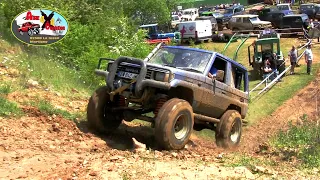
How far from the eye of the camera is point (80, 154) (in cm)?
674

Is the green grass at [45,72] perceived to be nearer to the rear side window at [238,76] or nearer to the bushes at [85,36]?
the bushes at [85,36]

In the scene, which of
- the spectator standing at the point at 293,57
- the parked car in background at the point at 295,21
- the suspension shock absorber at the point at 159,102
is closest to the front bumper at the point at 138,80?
the suspension shock absorber at the point at 159,102

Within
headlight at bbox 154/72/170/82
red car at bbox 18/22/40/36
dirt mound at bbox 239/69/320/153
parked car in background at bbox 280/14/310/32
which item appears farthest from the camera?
parked car in background at bbox 280/14/310/32

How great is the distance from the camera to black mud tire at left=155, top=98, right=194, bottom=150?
708 cm

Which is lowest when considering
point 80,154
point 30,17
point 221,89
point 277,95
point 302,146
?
point 277,95

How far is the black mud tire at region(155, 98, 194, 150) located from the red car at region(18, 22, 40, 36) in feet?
20.2

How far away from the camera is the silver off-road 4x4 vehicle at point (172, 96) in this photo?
727 cm

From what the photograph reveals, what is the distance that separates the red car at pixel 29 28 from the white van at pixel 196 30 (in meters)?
25.3

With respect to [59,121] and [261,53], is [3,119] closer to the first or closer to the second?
[59,121]

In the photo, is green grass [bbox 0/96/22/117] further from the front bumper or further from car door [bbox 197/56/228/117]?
car door [bbox 197/56/228/117]

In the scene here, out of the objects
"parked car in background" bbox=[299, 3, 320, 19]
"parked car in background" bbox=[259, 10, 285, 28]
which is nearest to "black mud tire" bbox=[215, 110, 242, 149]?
"parked car in background" bbox=[259, 10, 285, 28]

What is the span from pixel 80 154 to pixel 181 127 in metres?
1.88

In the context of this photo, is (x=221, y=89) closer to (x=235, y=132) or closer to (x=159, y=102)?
(x=235, y=132)

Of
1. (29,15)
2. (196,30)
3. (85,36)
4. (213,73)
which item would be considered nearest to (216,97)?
(213,73)
